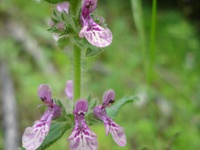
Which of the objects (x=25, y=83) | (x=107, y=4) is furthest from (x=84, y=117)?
(x=107, y=4)

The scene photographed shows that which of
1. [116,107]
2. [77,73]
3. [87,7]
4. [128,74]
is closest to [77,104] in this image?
[77,73]

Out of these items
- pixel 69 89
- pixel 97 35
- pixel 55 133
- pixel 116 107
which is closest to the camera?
pixel 97 35

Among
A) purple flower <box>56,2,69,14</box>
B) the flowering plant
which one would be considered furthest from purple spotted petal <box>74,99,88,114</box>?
purple flower <box>56,2,69,14</box>

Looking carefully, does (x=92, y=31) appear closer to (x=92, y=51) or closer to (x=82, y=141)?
(x=92, y=51)

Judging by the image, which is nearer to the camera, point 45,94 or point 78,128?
point 78,128

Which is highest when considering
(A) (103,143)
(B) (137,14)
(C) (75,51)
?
(B) (137,14)

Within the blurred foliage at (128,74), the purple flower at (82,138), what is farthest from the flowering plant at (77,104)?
the blurred foliage at (128,74)

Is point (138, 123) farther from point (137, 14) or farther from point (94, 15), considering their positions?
point (94, 15)
